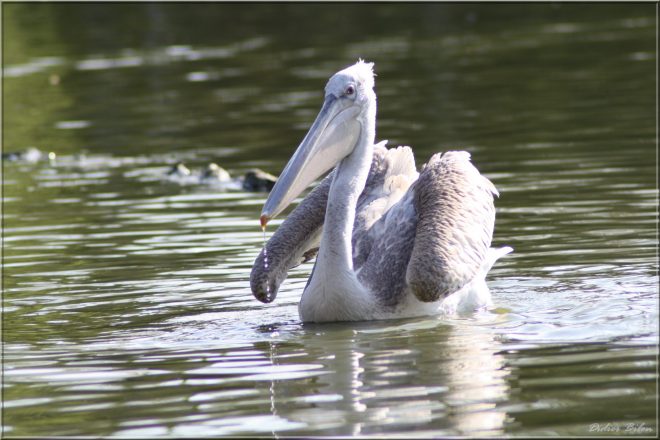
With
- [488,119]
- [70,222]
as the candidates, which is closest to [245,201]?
[70,222]

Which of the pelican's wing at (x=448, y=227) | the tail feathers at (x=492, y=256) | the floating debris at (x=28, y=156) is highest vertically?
the floating debris at (x=28, y=156)

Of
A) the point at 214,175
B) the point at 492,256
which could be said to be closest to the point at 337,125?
the point at 492,256

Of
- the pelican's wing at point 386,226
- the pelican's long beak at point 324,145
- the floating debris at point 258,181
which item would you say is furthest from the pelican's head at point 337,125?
the floating debris at point 258,181

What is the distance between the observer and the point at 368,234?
26.2ft

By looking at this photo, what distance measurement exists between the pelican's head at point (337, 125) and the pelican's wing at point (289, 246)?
554 millimetres

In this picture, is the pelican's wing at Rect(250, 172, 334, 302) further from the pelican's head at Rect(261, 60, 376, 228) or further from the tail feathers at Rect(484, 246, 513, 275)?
the tail feathers at Rect(484, 246, 513, 275)

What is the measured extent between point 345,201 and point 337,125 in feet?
1.39

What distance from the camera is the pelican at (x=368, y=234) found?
7207mm

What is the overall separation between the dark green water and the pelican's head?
2.85ft

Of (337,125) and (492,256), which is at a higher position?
(337,125)

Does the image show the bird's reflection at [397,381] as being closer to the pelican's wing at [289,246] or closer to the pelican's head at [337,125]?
the pelican's wing at [289,246]

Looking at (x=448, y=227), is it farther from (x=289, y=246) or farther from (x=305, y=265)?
(x=305, y=265)

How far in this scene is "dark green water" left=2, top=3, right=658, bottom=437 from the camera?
568 centimetres

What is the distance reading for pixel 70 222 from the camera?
11195 millimetres
